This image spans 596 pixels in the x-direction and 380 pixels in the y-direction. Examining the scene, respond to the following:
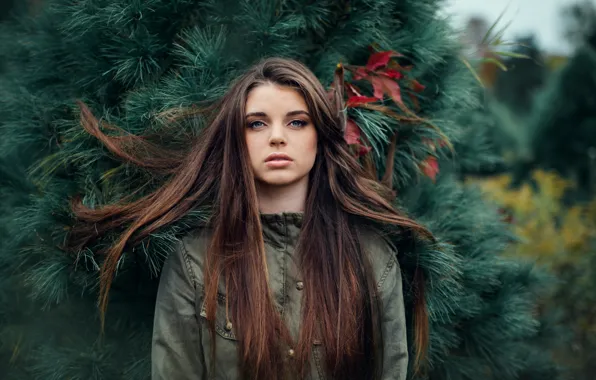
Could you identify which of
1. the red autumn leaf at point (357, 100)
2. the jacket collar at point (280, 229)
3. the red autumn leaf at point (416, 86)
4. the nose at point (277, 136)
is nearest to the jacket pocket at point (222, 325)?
the jacket collar at point (280, 229)

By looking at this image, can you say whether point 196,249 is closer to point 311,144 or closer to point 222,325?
point 222,325

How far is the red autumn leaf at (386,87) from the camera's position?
252 cm

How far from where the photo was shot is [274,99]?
7.14 ft

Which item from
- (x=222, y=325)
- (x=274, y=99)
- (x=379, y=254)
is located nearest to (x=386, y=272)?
(x=379, y=254)

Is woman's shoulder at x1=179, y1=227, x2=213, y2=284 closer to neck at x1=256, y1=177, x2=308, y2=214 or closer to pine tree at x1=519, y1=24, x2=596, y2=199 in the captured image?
neck at x1=256, y1=177, x2=308, y2=214

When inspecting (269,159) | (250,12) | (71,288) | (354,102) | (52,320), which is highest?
(250,12)

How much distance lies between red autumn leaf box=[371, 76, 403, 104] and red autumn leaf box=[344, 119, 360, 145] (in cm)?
15

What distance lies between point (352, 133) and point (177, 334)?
956 mm

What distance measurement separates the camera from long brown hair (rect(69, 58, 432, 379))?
209cm

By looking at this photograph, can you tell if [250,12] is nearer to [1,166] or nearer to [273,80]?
[273,80]

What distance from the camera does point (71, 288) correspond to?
8.14 ft

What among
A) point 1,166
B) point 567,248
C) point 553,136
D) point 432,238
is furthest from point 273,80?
point 553,136

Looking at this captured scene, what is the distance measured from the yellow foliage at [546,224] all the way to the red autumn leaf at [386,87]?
133 cm

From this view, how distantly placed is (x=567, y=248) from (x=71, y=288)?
10.1ft
